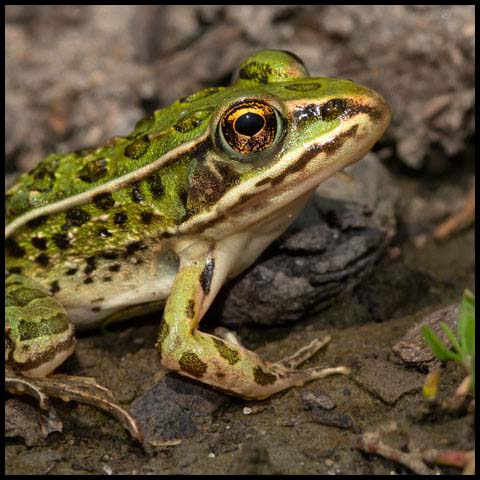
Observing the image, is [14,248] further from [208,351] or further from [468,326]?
[468,326]

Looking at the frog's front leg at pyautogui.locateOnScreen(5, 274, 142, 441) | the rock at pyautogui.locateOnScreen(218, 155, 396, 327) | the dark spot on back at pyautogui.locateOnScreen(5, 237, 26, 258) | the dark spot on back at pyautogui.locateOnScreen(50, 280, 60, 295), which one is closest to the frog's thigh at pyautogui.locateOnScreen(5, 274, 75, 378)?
the frog's front leg at pyautogui.locateOnScreen(5, 274, 142, 441)

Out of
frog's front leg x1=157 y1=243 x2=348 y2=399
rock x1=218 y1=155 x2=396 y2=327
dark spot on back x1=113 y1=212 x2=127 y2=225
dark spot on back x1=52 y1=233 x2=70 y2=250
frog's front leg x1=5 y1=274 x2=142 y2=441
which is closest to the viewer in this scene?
frog's front leg x1=157 y1=243 x2=348 y2=399

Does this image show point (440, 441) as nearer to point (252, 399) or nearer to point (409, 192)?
point (252, 399)

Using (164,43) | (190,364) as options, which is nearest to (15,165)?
(164,43)

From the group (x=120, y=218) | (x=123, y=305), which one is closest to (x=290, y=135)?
(x=120, y=218)

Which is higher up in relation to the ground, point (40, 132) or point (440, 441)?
point (40, 132)

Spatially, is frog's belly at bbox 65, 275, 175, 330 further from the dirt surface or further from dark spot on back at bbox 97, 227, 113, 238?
dark spot on back at bbox 97, 227, 113, 238

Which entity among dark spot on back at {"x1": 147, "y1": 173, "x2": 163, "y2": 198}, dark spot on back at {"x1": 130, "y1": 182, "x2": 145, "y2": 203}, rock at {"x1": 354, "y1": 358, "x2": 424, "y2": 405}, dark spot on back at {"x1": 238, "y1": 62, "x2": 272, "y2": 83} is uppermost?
dark spot on back at {"x1": 238, "y1": 62, "x2": 272, "y2": 83}

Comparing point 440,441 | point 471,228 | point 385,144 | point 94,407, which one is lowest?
point 94,407
